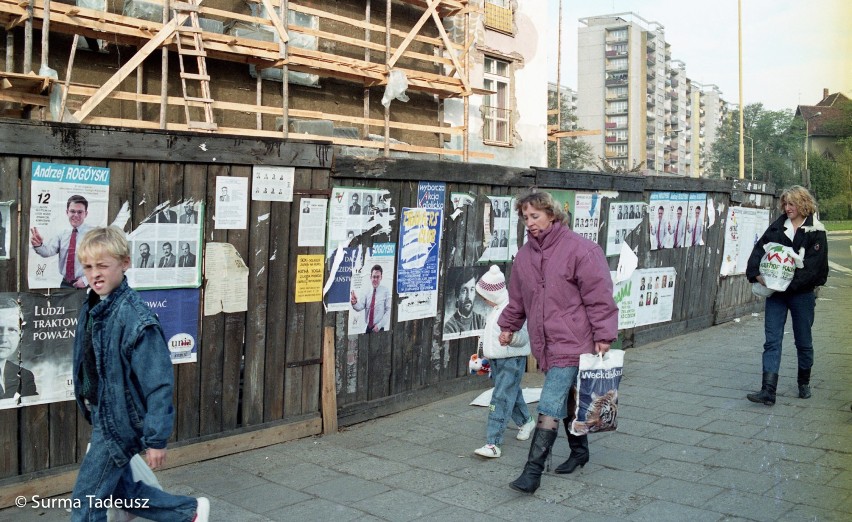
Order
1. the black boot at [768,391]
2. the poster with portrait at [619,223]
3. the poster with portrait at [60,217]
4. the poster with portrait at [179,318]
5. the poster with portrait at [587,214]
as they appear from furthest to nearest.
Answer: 1. the poster with portrait at [619,223]
2. the poster with portrait at [587,214]
3. the black boot at [768,391]
4. the poster with portrait at [179,318]
5. the poster with portrait at [60,217]

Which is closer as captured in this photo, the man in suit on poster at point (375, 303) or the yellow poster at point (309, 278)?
the yellow poster at point (309, 278)

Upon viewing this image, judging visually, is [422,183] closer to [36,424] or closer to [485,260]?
[485,260]

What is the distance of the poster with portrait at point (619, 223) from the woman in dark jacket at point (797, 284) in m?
2.34

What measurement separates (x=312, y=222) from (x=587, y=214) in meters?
4.02

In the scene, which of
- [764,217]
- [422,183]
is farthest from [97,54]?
[764,217]

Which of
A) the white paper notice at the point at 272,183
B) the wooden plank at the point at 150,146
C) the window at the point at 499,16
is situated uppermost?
the window at the point at 499,16

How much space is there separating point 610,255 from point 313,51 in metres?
10.0

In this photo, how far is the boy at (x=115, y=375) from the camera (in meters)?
3.24

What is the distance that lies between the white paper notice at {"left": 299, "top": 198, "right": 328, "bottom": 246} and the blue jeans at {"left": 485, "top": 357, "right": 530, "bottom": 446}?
5.43 feet

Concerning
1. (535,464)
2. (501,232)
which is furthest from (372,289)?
(535,464)

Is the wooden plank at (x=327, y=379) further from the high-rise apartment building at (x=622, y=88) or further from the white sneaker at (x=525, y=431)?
the high-rise apartment building at (x=622, y=88)

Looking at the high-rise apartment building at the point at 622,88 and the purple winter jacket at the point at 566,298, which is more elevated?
the high-rise apartment building at the point at 622,88

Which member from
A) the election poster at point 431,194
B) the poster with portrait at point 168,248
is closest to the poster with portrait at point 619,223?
the election poster at point 431,194

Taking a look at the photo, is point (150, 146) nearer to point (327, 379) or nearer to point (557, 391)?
point (327, 379)
